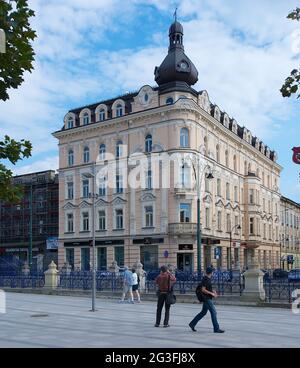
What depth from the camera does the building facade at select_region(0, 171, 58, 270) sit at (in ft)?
226

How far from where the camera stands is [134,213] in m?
52.6

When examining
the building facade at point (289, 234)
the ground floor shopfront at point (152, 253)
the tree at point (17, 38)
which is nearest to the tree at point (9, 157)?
the tree at point (17, 38)

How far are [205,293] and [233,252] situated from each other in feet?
155

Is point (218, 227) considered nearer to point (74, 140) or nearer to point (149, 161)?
point (149, 161)

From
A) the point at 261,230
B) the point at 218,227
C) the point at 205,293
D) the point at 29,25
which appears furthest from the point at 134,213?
the point at 29,25

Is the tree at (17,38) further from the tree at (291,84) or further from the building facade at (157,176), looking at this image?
the building facade at (157,176)

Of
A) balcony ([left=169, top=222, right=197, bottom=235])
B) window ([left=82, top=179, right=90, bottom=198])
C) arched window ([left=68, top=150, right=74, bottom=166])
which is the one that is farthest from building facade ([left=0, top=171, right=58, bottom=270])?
balcony ([left=169, top=222, right=197, bottom=235])

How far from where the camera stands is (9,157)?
7906 millimetres

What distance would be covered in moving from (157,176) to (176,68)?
10.5m

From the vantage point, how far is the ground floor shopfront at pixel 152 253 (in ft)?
160

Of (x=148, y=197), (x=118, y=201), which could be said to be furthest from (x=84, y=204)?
(x=148, y=197)

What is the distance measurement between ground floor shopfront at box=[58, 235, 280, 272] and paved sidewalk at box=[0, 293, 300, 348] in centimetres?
2458

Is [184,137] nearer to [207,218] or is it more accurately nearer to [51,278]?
[207,218]

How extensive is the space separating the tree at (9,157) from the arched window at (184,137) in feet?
140
